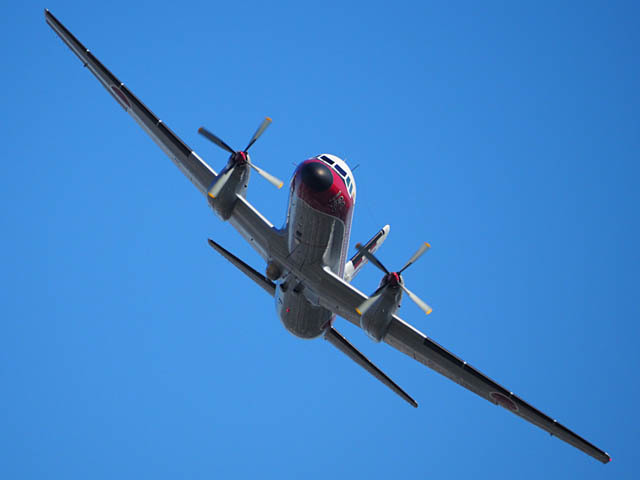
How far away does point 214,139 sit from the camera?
19.1 m

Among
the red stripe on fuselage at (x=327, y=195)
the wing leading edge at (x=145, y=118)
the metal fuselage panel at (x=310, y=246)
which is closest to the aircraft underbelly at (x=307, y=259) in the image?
the metal fuselage panel at (x=310, y=246)

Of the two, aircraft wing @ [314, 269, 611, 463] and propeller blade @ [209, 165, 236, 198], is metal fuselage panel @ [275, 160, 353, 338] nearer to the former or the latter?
aircraft wing @ [314, 269, 611, 463]

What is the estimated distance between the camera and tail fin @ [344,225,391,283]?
2146cm

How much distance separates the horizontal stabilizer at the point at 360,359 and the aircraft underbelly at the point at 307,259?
47 cm

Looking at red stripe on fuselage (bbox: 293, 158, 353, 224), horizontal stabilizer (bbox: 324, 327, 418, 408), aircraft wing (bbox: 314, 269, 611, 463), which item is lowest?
horizontal stabilizer (bbox: 324, 327, 418, 408)

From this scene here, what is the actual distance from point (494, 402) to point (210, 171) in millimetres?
12110

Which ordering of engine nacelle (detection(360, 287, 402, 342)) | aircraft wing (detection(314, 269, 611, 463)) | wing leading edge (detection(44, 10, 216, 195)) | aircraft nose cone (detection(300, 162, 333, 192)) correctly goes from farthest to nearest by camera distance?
1. wing leading edge (detection(44, 10, 216, 195))
2. aircraft wing (detection(314, 269, 611, 463))
3. engine nacelle (detection(360, 287, 402, 342))
4. aircraft nose cone (detection(300, 162, 333, 192))

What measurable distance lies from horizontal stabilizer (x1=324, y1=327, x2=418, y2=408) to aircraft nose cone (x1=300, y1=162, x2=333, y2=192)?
6057 millimetres

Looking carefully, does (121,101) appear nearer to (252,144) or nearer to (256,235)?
(252,144)

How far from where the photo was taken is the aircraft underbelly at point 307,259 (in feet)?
58.0

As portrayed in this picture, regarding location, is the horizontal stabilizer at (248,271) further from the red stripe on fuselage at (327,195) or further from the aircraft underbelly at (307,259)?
the red stripe on fuselage at (327,195)

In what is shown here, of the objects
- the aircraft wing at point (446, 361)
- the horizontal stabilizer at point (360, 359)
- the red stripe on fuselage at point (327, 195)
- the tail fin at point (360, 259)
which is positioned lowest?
the horizontal stabilizer at point (360, 359)

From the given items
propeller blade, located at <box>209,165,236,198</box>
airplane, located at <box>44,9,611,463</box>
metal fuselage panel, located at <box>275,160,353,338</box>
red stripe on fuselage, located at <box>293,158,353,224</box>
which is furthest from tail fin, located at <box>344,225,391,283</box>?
propeller blade, located at <box>209,165,236,198</box>

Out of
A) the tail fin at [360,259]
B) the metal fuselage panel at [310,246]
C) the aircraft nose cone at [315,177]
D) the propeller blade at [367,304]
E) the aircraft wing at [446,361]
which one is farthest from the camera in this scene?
the tail fin at [360,259]
